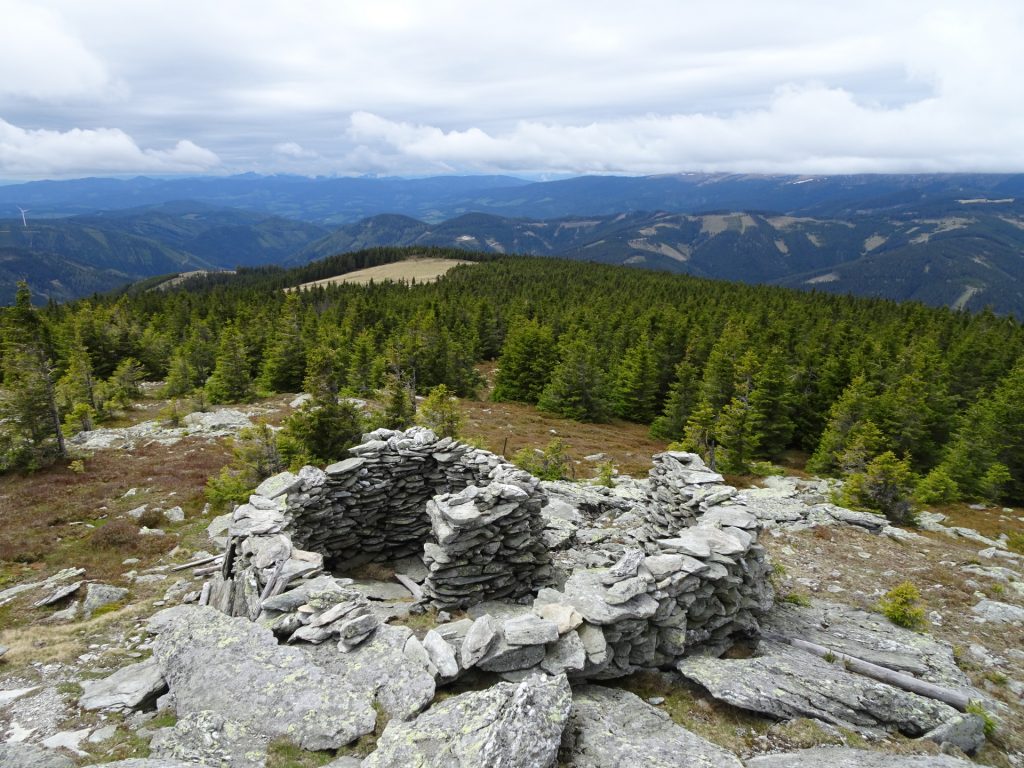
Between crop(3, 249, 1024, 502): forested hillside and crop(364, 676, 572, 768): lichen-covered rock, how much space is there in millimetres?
19301

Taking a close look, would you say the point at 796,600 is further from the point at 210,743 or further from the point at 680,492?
the point at 210,743

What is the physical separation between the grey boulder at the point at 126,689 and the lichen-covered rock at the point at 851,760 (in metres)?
11.2

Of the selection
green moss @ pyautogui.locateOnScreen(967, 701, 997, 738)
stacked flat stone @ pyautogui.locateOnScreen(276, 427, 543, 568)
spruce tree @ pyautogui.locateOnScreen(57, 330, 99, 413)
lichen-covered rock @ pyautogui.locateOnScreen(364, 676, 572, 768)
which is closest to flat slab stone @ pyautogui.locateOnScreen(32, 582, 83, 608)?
stacked flat stone @ pyautogui.locateOnScreen(276, 427, 543, 568)

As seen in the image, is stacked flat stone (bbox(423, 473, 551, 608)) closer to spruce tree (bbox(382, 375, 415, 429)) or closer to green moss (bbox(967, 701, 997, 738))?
green moss (bbox(967, 701, 997, 738))

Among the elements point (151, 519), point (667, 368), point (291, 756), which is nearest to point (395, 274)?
point (667, 368)

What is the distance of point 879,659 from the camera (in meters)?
12.1

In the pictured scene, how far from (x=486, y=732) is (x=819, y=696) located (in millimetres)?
6986

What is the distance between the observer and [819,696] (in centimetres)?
1034

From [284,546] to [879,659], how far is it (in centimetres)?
1466

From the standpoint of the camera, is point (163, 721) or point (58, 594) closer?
point (163, 721)

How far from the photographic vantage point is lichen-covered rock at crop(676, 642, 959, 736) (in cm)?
1004

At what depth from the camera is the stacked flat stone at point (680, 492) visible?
17.1 metres

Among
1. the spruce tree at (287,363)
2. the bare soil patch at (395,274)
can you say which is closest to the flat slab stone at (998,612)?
the spruce tree at (287,363)

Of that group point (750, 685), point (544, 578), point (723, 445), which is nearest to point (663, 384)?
point (723, 445)
